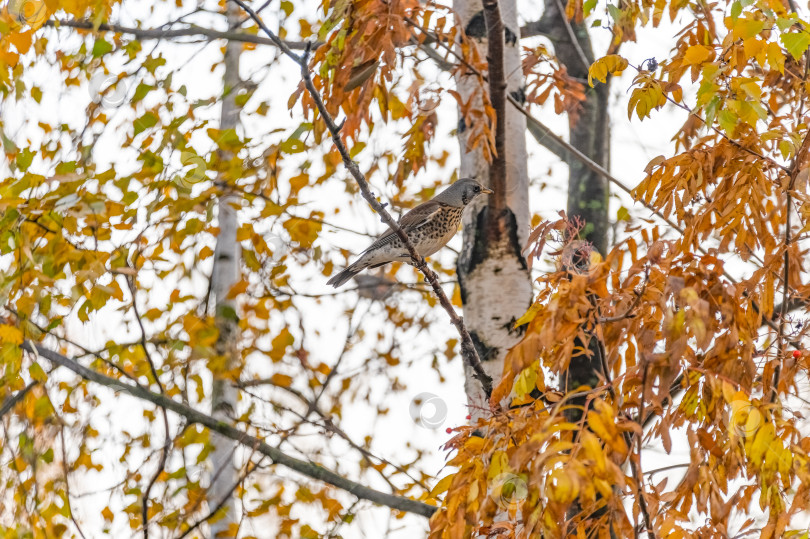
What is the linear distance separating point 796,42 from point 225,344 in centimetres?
363

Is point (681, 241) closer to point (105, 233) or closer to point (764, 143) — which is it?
point (764, 143)

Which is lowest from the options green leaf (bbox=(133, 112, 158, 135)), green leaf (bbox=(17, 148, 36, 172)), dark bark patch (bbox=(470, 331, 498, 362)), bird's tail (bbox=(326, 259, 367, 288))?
dark bark patch (bbox=(470, 331, 498, 362))

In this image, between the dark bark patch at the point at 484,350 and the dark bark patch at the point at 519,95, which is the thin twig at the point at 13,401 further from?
the dark bark patch at the point at 519,95

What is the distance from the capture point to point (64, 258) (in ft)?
11.4

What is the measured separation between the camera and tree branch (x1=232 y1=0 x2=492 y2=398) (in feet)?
7.89

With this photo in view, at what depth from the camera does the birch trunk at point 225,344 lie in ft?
16.2

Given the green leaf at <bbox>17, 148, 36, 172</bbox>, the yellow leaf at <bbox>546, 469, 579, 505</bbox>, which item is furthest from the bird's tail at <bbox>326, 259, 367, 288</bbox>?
the yellow leaf at <bbox>546, 469, 579, 505</bbox>

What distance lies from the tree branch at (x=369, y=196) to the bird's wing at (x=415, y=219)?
1.77m

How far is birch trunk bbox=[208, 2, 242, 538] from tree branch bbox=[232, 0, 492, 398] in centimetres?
197

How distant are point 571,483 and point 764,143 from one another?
132cm

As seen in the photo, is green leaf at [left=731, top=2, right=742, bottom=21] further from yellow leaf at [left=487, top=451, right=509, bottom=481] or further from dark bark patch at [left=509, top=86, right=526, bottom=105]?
dark bark patch at [left=509, top=86, right=526, bottom=105]

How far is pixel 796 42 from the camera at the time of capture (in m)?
2.29

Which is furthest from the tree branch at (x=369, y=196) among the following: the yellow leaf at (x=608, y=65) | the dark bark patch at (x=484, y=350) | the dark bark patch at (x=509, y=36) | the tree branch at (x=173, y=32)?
the tree branch at (x=173, y=32)

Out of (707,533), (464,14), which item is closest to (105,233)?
(464,14)
